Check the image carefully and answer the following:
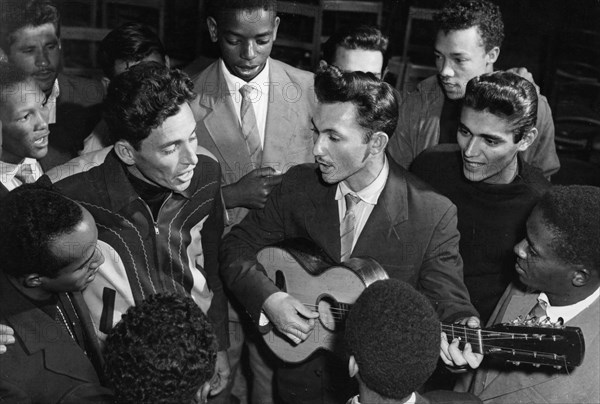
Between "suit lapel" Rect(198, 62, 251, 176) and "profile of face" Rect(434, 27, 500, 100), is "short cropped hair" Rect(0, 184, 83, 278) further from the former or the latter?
"profile of face" Rect(434, 27, 500, 100)

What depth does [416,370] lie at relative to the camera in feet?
6.44

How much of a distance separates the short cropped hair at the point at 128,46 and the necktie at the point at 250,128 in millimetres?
498

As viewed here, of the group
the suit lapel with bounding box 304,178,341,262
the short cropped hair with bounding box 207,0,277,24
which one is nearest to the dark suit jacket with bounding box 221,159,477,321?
the suit lapel with bounding box 304,178,341,262

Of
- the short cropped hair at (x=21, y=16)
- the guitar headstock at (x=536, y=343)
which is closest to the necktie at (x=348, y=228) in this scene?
the guitar headstock at (x=536, y=343)

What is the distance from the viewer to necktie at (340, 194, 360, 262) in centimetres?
301

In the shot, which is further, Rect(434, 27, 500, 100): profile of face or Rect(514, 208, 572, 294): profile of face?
Rect(434, 27, 500, 100): profile of face

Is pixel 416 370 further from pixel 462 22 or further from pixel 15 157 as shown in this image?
pixel 462 22

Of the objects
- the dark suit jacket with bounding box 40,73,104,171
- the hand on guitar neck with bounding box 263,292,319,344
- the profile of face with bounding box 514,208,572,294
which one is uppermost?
the profile of face with bounding box 514,208,572,294

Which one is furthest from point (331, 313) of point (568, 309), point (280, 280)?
point (568, 309)

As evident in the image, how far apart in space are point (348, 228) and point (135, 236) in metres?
0.87

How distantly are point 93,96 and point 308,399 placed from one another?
183 centimetres

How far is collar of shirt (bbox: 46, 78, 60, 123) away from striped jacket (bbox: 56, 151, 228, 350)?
0.66m

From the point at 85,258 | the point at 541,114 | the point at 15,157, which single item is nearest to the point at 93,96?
the point at 15,157

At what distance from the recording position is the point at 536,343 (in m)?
2.30
